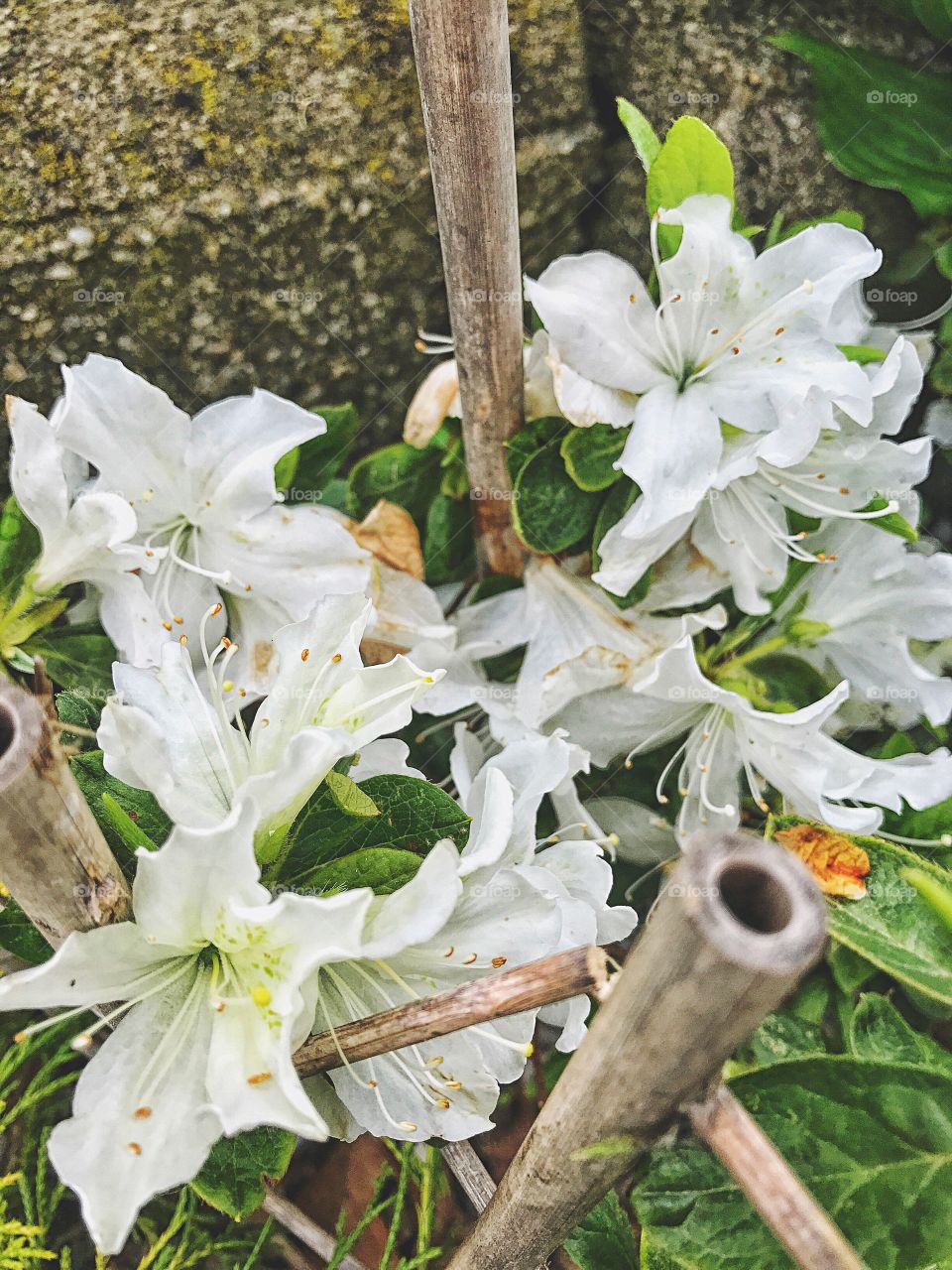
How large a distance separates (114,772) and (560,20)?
1058 mm

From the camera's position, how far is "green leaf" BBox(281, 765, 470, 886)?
2.67 ft

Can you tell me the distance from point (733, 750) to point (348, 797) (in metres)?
0.55

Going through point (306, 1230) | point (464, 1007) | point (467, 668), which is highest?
point (464, 1007)

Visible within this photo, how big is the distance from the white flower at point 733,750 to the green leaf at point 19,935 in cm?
59

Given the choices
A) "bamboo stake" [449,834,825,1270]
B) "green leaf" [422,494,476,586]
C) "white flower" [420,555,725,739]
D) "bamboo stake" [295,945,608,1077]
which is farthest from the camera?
"green leaf" [422,494,476,586]

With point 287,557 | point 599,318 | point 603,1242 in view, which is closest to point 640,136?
point 599,318

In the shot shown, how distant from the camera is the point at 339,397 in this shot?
1.43m

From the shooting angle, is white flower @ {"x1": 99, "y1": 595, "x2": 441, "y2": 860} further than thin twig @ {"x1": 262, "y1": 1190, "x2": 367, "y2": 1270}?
No

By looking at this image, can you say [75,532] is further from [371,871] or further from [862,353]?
[862,353]

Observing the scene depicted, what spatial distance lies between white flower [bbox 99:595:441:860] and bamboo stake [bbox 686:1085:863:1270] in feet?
0.99

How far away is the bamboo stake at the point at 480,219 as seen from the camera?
84 cm

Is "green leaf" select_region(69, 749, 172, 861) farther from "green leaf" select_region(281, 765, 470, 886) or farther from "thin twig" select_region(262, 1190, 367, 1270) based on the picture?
"thin twig" select_region(262, 1190, 367, 1270)

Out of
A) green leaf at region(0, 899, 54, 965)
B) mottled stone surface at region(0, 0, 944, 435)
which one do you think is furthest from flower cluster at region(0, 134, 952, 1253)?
mottled stone surface at region(0, 0, 944, 435)

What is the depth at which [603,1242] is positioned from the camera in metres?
0.92
